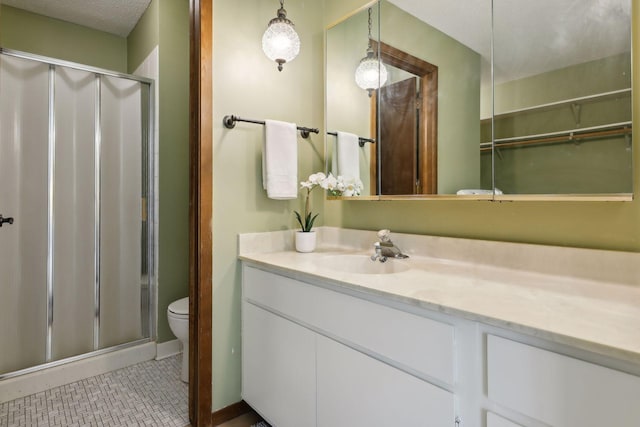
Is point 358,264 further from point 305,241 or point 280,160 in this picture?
point 280,160

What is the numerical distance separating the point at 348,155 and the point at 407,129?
1.25ft

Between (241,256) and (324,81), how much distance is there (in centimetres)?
111

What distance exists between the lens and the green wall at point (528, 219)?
102cm

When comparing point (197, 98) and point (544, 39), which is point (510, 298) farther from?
point (197, 98)

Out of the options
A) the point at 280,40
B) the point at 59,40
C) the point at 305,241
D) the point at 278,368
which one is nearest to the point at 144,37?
the point at 59,40

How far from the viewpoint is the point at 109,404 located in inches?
70.1

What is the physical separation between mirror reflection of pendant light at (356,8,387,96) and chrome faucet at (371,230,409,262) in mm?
759

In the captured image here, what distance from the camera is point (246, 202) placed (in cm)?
167

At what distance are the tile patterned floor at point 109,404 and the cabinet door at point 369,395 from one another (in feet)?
2.98

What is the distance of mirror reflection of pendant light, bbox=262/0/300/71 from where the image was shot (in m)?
1.63

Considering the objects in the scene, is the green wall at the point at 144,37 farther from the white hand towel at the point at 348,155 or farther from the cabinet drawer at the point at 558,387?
the cabinet drawer at the point at 558,387

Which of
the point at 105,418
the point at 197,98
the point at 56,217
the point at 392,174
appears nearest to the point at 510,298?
the point at 392,174

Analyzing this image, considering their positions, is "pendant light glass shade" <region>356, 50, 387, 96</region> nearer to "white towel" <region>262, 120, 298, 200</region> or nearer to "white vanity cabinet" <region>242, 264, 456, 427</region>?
"white towel" <region>262, 120, 298, 200</region>

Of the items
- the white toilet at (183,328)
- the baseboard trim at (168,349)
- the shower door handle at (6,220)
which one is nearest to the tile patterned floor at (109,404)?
the white toilet at (183,328)
